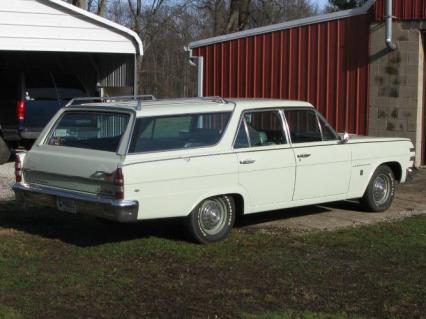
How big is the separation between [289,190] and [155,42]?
A: 30414mm

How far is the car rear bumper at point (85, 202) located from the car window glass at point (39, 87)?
8.34 metres

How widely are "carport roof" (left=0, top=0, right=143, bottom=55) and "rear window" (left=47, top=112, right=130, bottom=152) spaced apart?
20.1ft

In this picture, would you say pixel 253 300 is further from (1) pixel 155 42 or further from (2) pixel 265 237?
(1) pixel 155 42

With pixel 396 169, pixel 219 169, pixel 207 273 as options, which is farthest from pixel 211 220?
pixel 396 169

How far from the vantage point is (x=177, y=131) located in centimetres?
751

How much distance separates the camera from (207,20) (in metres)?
38.3

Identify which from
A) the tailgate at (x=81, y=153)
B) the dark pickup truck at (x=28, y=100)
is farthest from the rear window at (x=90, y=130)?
the dark pickup truck at (x=28, y=100)

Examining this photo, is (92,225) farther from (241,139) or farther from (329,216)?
(329,216)

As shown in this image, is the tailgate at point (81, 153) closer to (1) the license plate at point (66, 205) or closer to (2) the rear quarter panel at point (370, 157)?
(1) the license plate at point (66, 205)

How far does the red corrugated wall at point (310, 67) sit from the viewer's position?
44.2 ft

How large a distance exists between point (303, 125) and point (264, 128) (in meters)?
0.56

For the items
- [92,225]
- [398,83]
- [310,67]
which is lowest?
[92,225]

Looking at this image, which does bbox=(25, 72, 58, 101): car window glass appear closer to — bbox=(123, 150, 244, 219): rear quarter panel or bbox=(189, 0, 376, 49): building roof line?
bbox=(189, 0, 376, 49): building roof line

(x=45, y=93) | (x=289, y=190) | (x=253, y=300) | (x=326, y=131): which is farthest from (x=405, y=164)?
(x=45, y=93)
